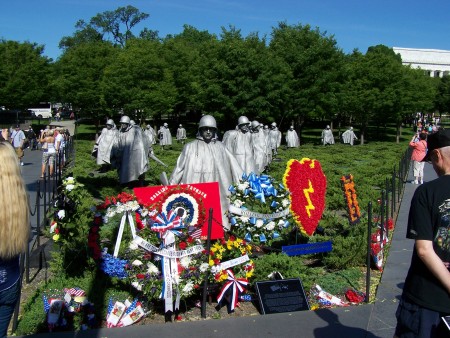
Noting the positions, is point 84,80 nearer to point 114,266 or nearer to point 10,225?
point 114,266

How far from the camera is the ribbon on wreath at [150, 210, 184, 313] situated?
5699mm

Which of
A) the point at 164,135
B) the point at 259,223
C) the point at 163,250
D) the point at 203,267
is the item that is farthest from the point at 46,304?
the point at 164,135

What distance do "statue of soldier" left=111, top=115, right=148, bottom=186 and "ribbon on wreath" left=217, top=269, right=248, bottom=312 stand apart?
8709 mm

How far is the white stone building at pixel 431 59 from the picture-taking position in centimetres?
11938

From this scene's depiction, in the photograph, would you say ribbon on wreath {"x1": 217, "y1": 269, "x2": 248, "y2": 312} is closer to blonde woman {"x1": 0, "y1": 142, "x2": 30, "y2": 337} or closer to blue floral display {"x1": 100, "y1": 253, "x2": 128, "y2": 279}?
blue floral display {"x1": 100, "y1": 253, "x2": 128, "y2": 279}

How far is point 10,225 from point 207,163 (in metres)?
5.41

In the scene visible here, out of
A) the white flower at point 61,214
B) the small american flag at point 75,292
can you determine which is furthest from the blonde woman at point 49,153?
the small american flag at point 75,292

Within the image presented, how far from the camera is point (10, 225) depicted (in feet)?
10.0

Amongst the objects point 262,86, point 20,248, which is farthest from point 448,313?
point 262,86

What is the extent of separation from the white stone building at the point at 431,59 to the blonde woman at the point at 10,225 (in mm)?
124101

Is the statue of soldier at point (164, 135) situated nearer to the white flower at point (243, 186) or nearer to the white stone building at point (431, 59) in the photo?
the white flower at point (243, 186)

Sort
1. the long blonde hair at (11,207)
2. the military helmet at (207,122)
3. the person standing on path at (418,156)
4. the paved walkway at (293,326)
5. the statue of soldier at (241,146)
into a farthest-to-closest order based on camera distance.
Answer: the person standing on path at (418,156), the statue of soldier at (241,146), the military helmet at (207,122), the paved walkway at (293,326), the long blonde hair at (11,207)

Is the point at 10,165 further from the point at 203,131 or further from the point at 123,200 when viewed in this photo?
the point at 203,131

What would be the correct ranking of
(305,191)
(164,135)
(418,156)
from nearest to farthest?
(305,191)
(418,156)
(164,135)
